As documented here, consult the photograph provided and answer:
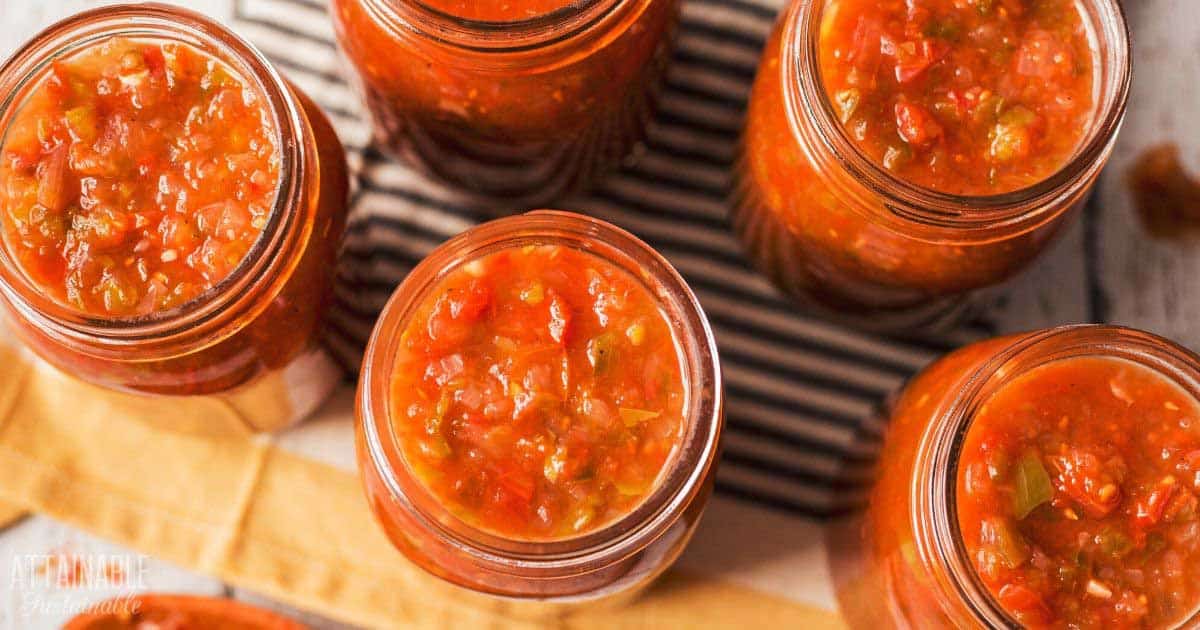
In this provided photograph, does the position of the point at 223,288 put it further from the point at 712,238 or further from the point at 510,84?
the point at 712,238

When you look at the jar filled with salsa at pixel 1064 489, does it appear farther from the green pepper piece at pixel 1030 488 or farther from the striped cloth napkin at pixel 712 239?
the striped cloth napkin at pixel 712 239

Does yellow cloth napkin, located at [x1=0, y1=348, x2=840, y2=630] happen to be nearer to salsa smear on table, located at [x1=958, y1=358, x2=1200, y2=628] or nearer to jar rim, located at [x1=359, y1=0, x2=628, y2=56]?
salsa smear on table, located at [x1=958, y1=358, x2=1200, y2=628]

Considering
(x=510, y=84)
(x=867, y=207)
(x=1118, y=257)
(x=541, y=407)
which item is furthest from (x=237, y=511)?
(x=1118, y=257)

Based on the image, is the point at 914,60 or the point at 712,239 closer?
the point at 914,60

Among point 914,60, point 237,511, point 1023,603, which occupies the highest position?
point 914,60

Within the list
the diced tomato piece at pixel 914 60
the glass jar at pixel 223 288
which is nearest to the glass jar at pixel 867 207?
the diced tomato piece at pixel 914 60

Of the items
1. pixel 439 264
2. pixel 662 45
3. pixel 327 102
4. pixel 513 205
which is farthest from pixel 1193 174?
pixel 327 102

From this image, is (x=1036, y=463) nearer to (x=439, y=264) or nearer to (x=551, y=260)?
(x=551, y=260)
